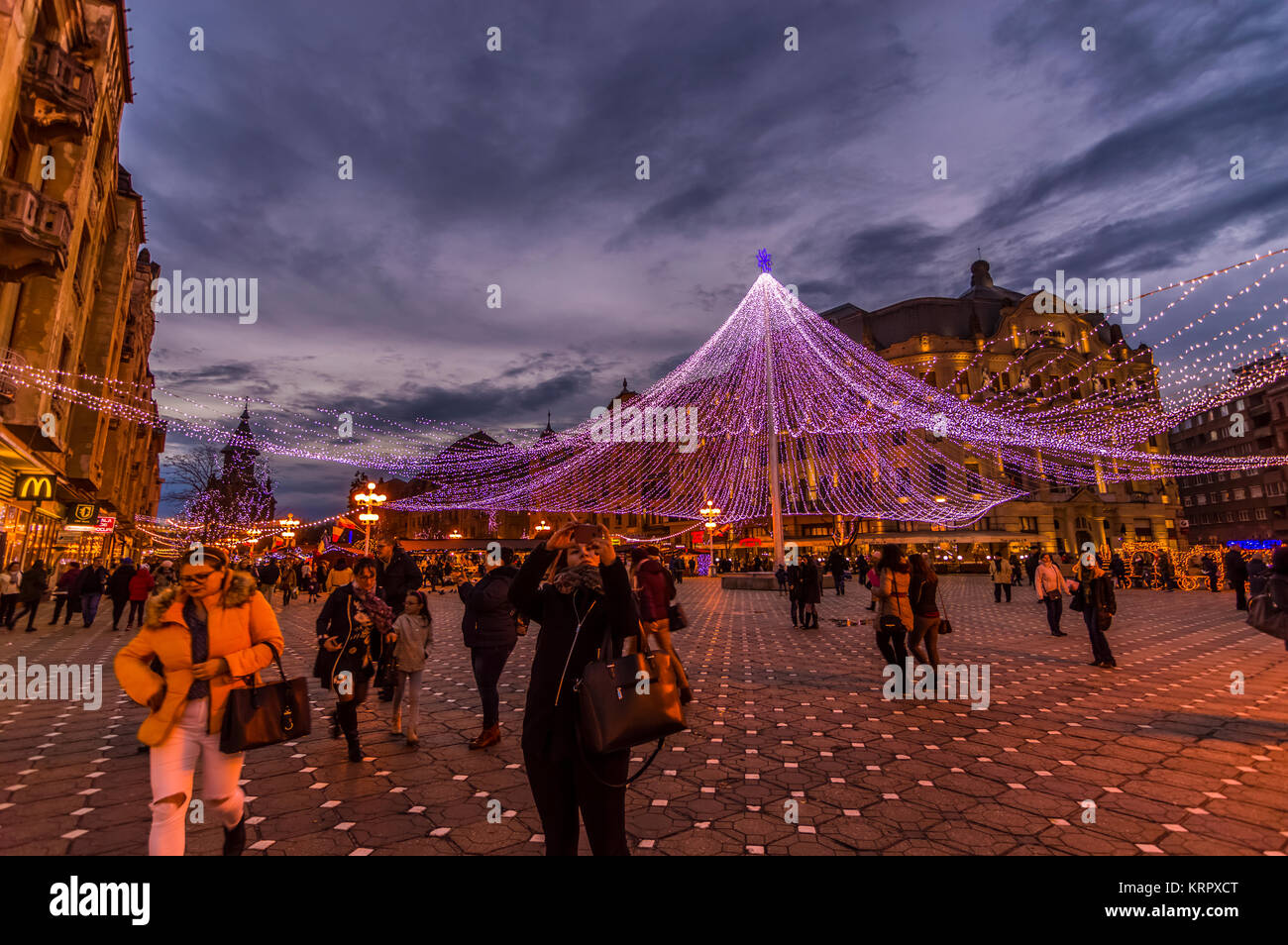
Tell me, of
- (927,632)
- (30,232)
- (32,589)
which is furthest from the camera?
(32,589)

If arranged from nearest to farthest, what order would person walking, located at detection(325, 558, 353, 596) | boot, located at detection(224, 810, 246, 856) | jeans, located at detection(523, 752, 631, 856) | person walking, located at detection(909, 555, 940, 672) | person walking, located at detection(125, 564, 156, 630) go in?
jeans, located at detection(523, 752, 631, 856)
boot, located at detection(224, 810, 246, 856)
person walking, located at detection(325, 558, 353, 596)
person walking, located at detection(909, 555, 940, 672)
person walking, located at detection(125, 564, 156, 630)

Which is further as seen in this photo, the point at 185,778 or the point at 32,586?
the point at 32,586

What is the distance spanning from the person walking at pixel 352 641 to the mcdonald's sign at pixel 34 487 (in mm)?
17057

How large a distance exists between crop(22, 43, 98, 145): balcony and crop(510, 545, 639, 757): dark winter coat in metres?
19.9

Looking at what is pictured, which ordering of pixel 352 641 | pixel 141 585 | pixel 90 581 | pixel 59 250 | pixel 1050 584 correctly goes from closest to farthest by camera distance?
pixel 352 641
pixel 1050 584
pixel 59 250
pixel 141 585
pixel 90 581

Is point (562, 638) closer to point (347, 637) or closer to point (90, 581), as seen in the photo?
point (347, 637)

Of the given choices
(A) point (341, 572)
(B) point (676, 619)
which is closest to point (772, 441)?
(B) point (676, 619)

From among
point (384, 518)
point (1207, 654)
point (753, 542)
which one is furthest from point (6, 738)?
point (384, 518)

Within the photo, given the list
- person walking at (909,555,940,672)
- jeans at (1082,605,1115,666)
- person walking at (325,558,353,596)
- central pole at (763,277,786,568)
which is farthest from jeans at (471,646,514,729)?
central pole at (763,277,786,568)

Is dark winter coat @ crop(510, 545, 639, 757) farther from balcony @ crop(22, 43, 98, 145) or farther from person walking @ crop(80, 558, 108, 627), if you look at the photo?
balcony @ crop(22, 43, 98, 145)

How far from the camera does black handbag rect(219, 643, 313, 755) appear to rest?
3076 mm

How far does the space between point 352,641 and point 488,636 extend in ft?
4.11

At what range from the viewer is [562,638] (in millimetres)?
2633
